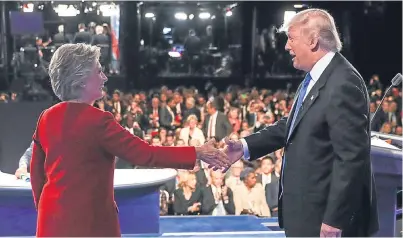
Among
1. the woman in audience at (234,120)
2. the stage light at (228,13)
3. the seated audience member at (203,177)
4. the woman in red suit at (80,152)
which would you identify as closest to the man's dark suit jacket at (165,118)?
the woman in audience at (234,120)

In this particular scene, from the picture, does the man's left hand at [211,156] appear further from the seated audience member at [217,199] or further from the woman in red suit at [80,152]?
the seated audience member at [217,199]

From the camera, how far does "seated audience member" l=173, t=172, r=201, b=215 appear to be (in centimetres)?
536

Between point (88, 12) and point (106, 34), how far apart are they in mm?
507

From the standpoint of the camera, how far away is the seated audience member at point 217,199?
5.39 meters

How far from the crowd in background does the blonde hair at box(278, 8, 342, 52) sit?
114cm

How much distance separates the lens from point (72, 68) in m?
1.85

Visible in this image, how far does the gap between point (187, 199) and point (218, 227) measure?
134 cm

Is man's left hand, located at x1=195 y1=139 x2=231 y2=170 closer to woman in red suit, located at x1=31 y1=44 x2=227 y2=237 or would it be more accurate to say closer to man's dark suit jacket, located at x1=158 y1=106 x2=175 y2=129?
woman in red suit, located at x1=31 y1=44 x2=227 y2=237

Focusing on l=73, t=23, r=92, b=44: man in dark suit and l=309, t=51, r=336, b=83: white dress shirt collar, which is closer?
l=309, t=51, r=336, b=83: white dress shirt collar

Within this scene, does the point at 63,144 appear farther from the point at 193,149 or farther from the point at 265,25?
the point at 265,25

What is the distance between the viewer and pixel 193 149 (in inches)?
78.9

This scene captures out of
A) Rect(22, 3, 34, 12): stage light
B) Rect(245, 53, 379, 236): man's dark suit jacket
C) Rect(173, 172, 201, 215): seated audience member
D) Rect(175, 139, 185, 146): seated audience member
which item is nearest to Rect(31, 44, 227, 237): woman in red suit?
Rect(245, 53, 379, 236): man's dark suit jacket

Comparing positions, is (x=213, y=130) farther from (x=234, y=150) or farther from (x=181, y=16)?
(x=181, y=16)

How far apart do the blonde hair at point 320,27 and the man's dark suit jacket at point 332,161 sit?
45 millimetres
